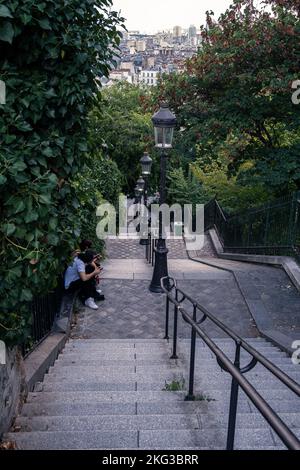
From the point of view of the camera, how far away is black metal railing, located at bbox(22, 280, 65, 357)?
5340mm

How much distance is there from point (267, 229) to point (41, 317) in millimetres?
7035

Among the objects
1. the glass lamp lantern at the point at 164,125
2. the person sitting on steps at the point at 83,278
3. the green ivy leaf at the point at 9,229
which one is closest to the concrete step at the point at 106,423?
the green ivy leaf at the point at 9,229

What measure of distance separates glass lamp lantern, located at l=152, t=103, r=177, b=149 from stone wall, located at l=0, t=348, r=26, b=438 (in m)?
5.55

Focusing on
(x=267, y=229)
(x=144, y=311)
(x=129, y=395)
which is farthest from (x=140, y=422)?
(x=267, y=229)

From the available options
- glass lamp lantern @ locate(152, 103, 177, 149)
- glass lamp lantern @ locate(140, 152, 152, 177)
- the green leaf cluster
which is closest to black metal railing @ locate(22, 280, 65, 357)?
the green leaf cluster

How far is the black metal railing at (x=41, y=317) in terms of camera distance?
534cm

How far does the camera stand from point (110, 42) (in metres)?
3.50

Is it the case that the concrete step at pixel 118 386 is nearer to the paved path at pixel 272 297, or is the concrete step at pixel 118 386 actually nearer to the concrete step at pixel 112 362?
the concrete step at pixel 112 362

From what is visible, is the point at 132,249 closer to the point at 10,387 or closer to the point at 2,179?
the point at 10,387

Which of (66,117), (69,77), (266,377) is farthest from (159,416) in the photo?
(69,77)

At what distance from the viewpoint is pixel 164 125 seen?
27.9 ft

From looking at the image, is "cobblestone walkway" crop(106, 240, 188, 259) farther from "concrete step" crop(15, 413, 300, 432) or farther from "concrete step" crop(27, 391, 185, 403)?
"concrete step" crop(15, 413, 300, 432)
